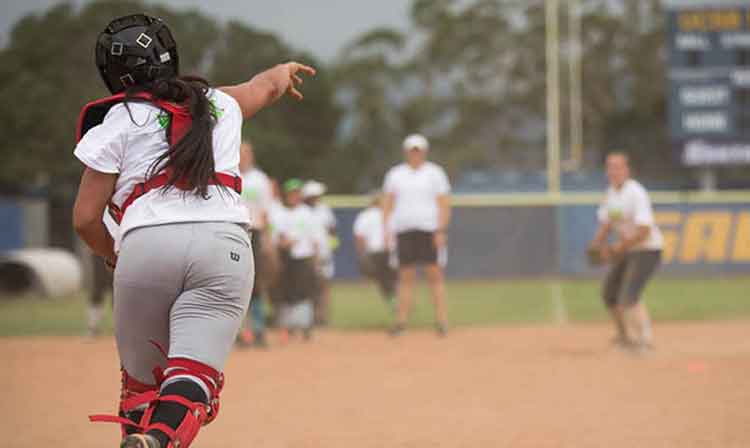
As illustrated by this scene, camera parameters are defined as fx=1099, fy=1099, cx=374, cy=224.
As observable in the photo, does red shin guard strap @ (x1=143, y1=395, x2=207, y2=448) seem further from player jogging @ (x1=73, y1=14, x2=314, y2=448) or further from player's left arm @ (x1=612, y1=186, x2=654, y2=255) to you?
player's left arm @ (x1=612, y1=186, x2=654, y2=255)

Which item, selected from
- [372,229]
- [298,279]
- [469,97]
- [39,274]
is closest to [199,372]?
[298,279]

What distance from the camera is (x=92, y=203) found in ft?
11.3

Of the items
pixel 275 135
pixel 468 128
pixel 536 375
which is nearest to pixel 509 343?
pixel 536 375

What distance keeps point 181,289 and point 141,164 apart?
1.34ft

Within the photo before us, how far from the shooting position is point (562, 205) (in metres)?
16.2

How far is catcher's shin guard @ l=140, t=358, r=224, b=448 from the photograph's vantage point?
3252 mm

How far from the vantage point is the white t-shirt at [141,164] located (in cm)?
336

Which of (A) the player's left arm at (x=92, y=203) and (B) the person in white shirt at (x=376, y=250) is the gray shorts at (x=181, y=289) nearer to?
(A) the player's left arm at (x=92, y=203)

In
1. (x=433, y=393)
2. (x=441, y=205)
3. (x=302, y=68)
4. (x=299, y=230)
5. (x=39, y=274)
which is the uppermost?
(x=302, y=68)

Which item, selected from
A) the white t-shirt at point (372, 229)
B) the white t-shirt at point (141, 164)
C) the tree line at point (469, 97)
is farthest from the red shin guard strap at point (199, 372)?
the tree line at point (469, 97)

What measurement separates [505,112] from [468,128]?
1458mm

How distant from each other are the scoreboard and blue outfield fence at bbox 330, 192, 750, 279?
1.85 meters

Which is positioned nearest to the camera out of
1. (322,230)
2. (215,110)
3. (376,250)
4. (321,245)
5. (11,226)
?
(215,110)

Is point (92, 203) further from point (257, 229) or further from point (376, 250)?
point (376, 250)
